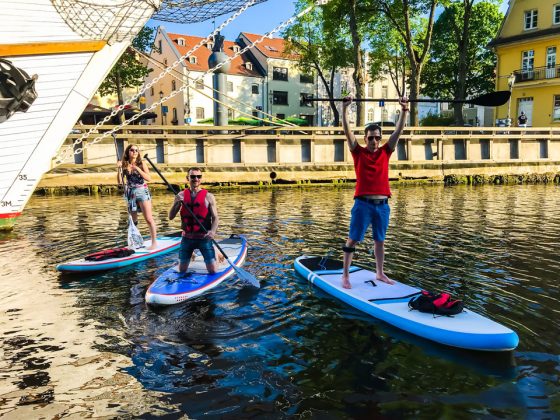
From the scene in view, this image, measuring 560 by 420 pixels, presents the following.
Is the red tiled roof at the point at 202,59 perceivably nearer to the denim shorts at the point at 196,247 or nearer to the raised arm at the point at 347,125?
the denim shorts at the point at 196,247

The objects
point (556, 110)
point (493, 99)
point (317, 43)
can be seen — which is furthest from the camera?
→ point (317, 43)

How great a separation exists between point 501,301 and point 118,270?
6.93 m

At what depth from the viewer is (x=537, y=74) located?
37.2 metres

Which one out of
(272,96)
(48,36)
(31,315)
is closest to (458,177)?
(48,36)

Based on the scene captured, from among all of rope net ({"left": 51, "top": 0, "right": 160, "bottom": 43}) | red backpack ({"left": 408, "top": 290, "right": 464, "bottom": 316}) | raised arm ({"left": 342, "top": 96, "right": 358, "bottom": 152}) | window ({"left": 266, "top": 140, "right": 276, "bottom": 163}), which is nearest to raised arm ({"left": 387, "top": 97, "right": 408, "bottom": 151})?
raised arm ({"left": 342, "top": 96, "right": 358, "bottom": 152})

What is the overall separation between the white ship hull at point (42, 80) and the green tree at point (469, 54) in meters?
44.3

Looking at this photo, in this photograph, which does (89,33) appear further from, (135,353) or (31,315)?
(135,353)

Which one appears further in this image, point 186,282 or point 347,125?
point 186,282

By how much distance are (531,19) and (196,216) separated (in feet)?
138

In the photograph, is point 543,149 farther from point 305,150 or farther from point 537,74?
point 305,150

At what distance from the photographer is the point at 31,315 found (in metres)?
6.46

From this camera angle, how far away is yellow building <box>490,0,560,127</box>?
36312mm

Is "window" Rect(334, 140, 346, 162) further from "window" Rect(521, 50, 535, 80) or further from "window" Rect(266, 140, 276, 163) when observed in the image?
"window" Rect(521, 50, 535, 80)

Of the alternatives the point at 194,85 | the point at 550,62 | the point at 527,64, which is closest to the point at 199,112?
the point at 194,85
